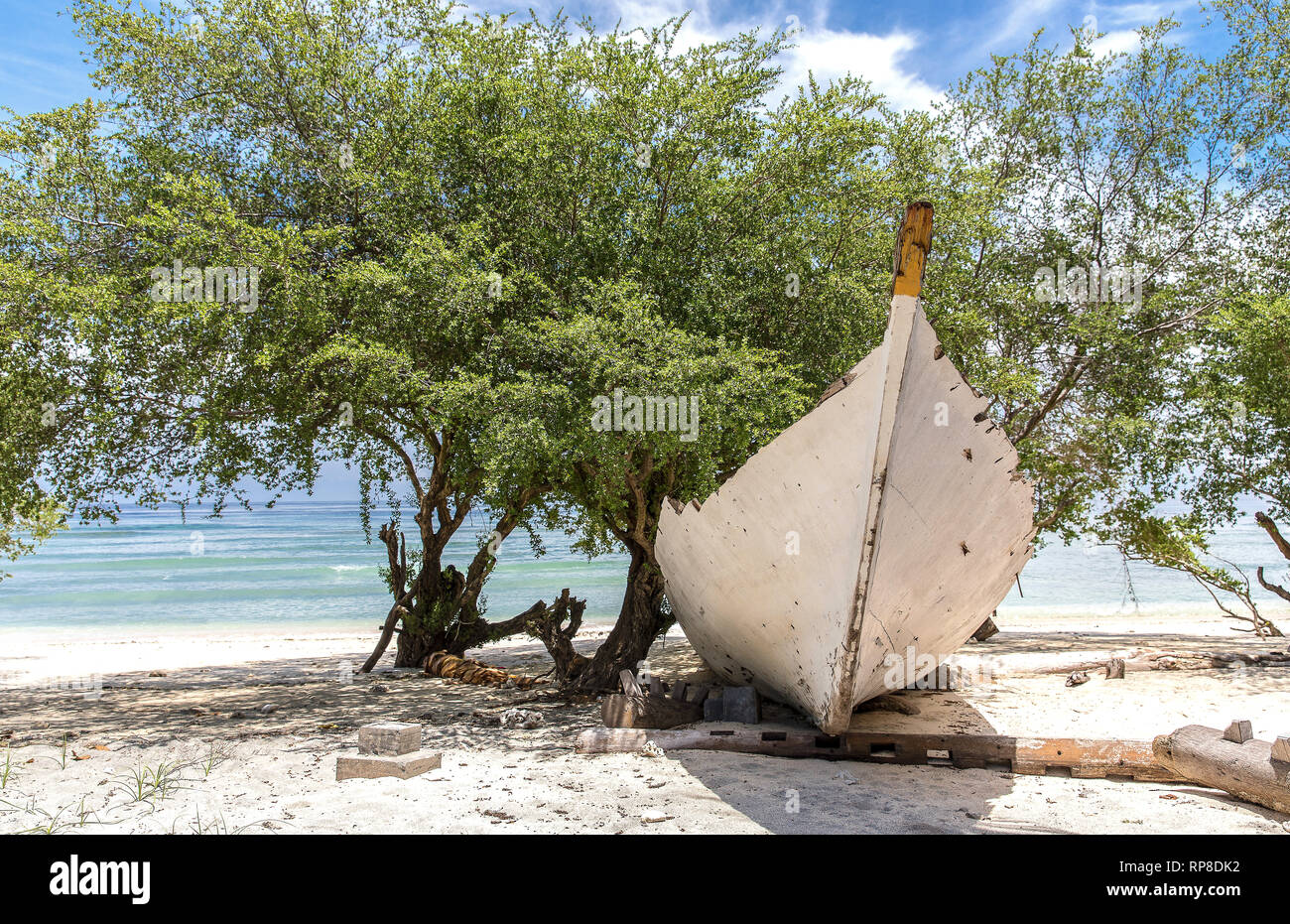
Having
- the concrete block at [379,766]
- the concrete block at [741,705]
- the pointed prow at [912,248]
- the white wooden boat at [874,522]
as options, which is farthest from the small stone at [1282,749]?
the concrete block at [379,766]

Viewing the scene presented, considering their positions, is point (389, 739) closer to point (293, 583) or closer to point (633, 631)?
point (633, 631)

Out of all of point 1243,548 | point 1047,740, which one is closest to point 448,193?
point 1047,740

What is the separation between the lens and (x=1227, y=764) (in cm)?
554

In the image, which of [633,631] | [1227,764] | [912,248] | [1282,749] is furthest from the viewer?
[633,631]

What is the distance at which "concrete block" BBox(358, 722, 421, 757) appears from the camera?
6438 mm

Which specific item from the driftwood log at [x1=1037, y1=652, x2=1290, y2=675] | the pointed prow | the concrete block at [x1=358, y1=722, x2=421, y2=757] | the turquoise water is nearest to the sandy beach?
the driftwood log at [x1=1037, y1=652, x2=1290, y2=675]

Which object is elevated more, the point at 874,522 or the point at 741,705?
the point at 874,522

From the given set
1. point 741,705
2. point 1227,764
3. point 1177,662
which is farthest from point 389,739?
point 1177,662

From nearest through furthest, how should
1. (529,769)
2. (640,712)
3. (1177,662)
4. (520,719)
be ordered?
(529,769) < (640,712) < (520,719) < (1177,662)

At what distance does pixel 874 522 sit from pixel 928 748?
7.96 feet

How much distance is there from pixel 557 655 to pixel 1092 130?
518 inches

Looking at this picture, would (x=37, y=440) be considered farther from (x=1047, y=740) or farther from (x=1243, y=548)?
(x=1243, y=548)

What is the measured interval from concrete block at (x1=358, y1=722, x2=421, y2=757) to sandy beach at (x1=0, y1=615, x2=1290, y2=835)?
34 cm

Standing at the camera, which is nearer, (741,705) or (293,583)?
(741,705)
